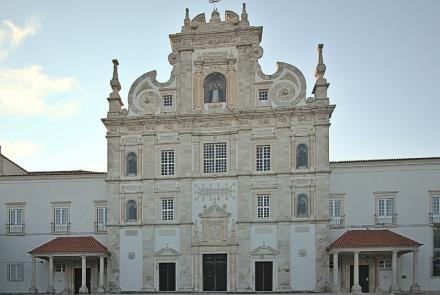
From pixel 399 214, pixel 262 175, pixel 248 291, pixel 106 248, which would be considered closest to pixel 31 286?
pixel 106 248

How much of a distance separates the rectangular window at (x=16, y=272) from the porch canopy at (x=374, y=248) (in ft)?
66.0

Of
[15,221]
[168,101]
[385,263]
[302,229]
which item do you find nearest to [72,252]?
[15,221]

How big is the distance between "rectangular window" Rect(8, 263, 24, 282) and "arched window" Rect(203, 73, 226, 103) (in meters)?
16.6

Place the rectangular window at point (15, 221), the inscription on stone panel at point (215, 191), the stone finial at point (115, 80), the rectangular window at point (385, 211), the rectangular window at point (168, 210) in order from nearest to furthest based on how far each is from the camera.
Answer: the rectangular window at point (385, 211) → the inscription on stone panel at point (215, 191) → the rectangular window at point (168, 210) → the stone finial at point (115, 80) → the rectangular window at point (15, 221)

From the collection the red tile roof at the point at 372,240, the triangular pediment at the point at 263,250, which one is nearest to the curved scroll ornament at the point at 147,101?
the triangular pediment at the point at 263,250

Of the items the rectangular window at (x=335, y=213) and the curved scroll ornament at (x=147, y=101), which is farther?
the curved scroll ornament at (x=147, y=101)

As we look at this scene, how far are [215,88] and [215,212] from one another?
7815mm

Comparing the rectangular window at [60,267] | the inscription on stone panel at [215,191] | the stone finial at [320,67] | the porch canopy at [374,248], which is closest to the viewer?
the porch canopy at [374,248]

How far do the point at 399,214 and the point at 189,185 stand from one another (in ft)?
42.2

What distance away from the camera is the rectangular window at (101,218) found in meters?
35.1

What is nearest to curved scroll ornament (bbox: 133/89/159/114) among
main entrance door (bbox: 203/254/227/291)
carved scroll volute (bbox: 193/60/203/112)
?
carved scroll volute (bbox: 193/60/203/112)

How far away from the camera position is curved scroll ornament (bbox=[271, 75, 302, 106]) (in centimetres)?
3288

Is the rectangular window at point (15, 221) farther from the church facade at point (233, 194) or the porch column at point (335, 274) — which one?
the porch column at point (335, 274)

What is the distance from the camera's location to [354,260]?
100 ft
